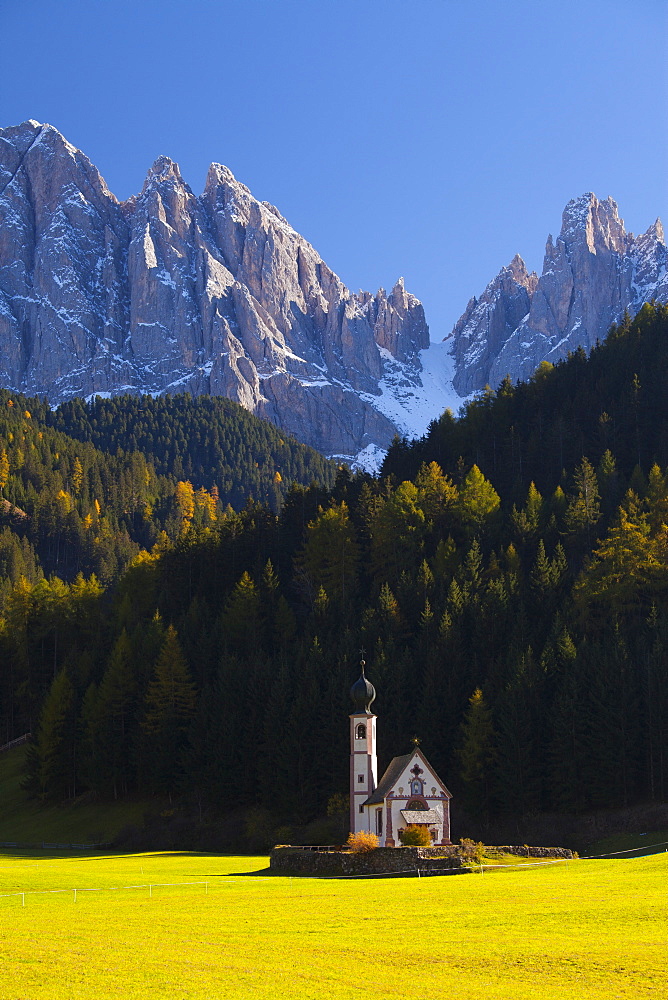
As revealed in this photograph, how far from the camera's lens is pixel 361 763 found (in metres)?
65.4

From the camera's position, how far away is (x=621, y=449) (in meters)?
114

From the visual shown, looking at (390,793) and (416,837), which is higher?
(390,793)

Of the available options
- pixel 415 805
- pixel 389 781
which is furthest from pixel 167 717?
pixel 415 805

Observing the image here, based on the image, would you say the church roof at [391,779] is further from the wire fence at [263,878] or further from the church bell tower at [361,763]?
the wire fence at [263,878]

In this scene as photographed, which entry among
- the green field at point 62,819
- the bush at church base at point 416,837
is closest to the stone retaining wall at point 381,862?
the bush at church base at point 416,837

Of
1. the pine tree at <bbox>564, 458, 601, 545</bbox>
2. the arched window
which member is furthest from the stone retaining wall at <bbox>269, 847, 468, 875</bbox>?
the pine tree at <bbox>564, 458, 601, 545</bbox>

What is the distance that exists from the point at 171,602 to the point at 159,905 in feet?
256

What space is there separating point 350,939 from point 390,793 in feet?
113

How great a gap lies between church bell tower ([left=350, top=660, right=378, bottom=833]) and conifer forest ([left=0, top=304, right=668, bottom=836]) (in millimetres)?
11128

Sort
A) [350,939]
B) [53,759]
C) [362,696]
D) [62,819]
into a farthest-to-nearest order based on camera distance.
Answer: [53,759] → [62,819] → [362,696] → [350,939]

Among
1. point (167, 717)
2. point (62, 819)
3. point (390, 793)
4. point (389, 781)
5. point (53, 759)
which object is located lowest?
point (62, 819)

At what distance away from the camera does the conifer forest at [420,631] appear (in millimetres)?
73562

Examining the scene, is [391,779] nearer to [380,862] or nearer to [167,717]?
[380,862]

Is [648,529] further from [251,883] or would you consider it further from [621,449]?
[251,883]
